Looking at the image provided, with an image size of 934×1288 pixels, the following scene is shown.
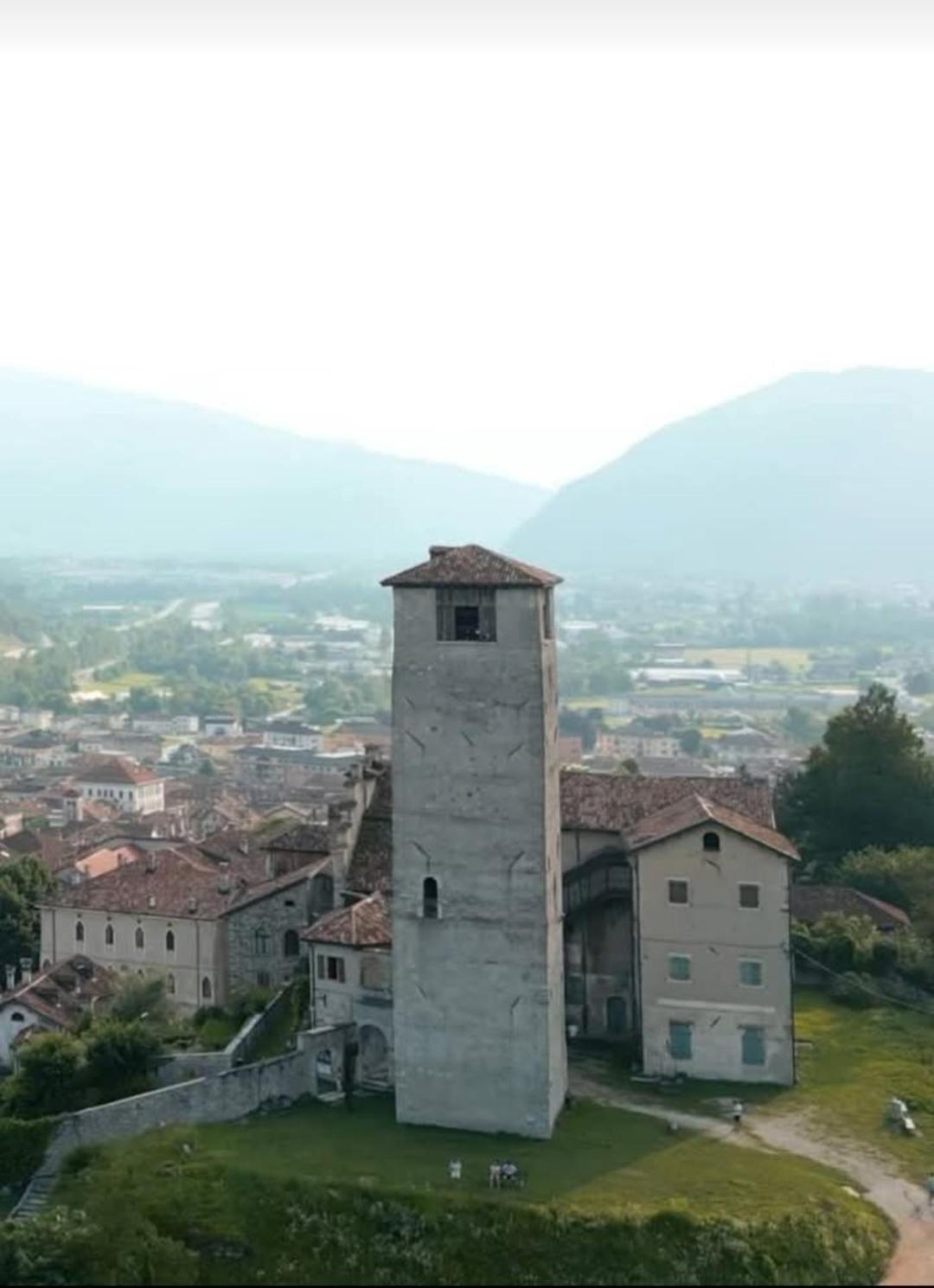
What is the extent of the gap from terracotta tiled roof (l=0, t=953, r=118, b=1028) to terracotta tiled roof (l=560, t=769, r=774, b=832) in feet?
48.3

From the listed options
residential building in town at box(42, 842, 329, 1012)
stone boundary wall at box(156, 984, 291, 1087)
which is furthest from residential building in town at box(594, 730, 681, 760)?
stone boundary wall at box(156, 984, 291, 1087)

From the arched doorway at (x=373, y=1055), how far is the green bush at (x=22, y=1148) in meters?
7.73

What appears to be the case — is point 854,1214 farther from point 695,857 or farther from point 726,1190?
point 695,857

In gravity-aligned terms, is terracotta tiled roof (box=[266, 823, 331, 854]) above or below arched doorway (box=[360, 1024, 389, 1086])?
above

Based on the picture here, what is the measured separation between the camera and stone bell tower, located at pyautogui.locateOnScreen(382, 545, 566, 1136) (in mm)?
37375

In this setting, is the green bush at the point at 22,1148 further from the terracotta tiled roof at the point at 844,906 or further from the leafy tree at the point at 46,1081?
the terracotta tiled roof at the point at 844,906

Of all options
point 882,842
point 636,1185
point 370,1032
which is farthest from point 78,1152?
point 882,842

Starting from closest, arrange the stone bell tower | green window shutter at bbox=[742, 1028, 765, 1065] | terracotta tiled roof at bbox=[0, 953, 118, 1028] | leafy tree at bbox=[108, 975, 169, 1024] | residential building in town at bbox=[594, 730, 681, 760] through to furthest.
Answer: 1. the stone bell tower
2. green window shutter at bbox=[742, 1028, 765, 1065]
3. leafy tree at bbox=[108, 975, 169, 1024]
4. terracotta tiled roof at bbox=[0, 953, 118, 1028]
5. residential building in town at bbox=[594, 730, 681, 760]

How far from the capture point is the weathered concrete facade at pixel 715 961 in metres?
40.7

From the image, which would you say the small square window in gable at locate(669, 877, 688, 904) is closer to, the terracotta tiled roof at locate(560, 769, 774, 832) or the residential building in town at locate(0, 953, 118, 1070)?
the terracotta tiled roof at locate(560, 769, 774, 832)

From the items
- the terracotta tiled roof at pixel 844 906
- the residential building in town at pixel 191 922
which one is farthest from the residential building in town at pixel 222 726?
the terracotta tiled roof at pixel 844 906

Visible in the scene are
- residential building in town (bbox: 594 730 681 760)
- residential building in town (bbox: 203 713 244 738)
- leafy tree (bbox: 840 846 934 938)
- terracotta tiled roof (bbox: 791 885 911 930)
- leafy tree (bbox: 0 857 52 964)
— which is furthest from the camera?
residential building in town (bbox: 203 713 244 738)

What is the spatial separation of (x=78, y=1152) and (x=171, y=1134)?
214 cm

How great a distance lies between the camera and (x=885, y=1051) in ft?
142
